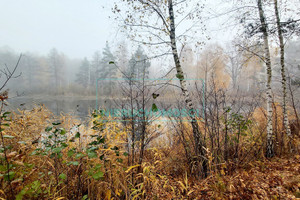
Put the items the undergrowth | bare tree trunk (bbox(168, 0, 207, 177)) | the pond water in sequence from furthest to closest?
the pond water, bare tree trunk (bbox(168, 0, 207, 177)), the undergrowth

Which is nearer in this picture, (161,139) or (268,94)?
(268,94)

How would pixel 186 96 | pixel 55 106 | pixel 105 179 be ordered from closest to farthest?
pixel 105 179 → pixel 186 96 → pixel 55 106

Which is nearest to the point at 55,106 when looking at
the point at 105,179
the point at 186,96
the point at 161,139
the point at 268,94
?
the point at 161,139

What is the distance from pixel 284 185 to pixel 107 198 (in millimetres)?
2314

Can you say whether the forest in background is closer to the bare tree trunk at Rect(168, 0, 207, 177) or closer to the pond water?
the bare tree trunk at Rect(168, 0, 207, 177)

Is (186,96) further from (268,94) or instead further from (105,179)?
(105,179)

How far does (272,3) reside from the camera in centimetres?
355

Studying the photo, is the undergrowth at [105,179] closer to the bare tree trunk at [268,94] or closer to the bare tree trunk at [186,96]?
the bare tree trunk at [186,96]

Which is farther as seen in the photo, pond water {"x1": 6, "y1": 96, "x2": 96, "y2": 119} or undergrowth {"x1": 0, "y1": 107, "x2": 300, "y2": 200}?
pond water {"x1": 6, "y1": 96, "x2": 96, "y2": 119}

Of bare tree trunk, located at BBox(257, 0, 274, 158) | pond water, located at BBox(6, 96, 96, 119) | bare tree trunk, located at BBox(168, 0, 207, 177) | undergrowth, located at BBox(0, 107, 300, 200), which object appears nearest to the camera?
undergrowth, located at BBox(0, 107, 300, 200)

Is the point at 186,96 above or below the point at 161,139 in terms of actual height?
above

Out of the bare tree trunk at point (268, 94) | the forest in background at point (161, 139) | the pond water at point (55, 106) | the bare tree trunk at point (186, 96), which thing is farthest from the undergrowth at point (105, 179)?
the pond water at point (55, 106)

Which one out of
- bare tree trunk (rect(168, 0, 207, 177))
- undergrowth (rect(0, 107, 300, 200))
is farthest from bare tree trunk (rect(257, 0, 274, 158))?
bare tree trunk (rect(168, 0, 207, 177))

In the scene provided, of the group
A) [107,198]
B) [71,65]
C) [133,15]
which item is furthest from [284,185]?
[71,65]
